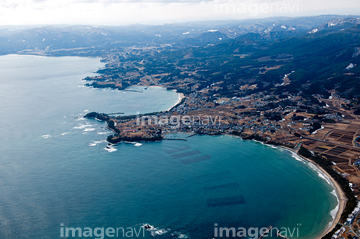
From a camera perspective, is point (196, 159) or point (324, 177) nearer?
point (324, 177)

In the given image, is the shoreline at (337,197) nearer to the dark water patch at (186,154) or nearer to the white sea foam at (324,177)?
the white sea foam at (324,177)

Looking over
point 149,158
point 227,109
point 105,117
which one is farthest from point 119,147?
point 227,109

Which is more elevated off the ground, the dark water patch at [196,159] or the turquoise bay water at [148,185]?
the dark water patch at [196,159]

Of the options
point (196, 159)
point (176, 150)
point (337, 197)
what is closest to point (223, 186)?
point (196, 159)

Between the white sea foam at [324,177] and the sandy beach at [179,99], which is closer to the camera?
the white sea foam at [324,177]

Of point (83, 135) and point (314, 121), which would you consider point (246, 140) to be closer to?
point (314, 121)

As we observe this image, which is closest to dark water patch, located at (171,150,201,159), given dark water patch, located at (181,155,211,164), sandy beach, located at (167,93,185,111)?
dark water patch, located at (181,155,211,164)

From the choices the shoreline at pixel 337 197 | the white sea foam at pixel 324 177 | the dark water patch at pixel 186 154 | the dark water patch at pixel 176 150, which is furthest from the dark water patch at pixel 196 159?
the white sea foam at pixel 324 177

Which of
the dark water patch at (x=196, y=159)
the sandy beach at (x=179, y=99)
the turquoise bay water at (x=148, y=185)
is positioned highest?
the sandy beach at (x=179, y=99)

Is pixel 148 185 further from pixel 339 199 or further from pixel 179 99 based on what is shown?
pixel 179 99
